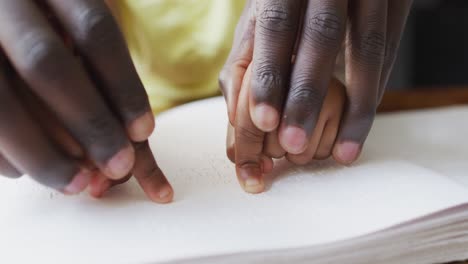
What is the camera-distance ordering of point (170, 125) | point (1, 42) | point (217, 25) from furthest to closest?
point (217, 25) < point (170, 125) < point (1, 42)

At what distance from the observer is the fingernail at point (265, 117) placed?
43 centimetres

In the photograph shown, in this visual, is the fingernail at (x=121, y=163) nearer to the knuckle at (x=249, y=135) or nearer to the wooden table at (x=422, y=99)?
the knuckle at (x=249, y=135)

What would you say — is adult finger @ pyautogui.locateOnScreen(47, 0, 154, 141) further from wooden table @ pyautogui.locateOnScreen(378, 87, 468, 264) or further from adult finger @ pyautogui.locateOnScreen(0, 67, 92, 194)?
wooden table @ pyautogui.locateOnScreen(378, 87, 468, 264)

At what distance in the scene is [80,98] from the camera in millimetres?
377

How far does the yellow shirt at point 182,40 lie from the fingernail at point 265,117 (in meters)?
0.27

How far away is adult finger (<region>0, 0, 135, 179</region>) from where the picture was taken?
36 centimetres

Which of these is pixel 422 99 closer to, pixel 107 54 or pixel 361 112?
pixel 361 112

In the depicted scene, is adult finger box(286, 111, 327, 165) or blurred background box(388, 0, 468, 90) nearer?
adult finger box(286, 111, 327, 165)

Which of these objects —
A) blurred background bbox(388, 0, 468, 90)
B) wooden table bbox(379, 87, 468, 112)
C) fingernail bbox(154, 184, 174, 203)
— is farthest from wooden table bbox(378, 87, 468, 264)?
blurred background bbox(388, 0, 468, 90)

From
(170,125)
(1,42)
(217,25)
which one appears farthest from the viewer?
(217,25)

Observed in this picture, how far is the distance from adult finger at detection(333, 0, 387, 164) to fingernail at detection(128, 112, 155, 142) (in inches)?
5.8

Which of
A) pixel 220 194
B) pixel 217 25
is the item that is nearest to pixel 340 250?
pixel 220 194

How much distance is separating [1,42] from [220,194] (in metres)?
0.18

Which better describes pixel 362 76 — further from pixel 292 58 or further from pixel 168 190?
pixel 168 190
